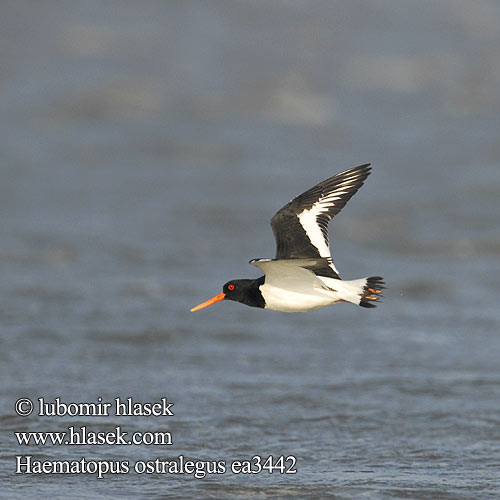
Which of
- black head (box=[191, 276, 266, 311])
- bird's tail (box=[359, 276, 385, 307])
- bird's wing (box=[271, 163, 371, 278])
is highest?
bird's wing (box=[271, 163, 371, 278])

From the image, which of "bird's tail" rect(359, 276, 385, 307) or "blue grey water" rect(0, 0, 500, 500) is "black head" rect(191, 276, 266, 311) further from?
"blue grey water" rect(0, 0, 500, 500)

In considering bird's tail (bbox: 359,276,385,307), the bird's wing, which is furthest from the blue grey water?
the bird's wing

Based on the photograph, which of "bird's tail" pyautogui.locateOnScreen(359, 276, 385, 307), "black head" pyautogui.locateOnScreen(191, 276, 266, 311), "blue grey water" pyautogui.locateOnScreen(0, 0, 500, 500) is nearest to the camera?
"bird's tail" pyautogui.locateOnScreen(359, 276, 385, 307)

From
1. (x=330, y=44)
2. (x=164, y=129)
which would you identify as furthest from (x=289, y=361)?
(x=330, y=44)

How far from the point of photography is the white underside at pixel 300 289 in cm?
566

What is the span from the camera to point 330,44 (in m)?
20.4

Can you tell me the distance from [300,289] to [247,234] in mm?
7519

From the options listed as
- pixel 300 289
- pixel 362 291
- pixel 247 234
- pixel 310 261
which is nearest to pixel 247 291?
pixel 300 289

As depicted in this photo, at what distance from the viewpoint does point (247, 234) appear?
13.3 m

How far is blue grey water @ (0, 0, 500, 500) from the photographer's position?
7.17 meters

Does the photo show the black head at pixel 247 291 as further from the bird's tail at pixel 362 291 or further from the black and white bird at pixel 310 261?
the bird's tail at pixel 362 291

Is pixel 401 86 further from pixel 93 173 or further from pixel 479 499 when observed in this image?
pixel 479 499

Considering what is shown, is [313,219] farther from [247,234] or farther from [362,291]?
[247,234]

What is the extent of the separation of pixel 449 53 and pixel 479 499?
1538 centimetres
